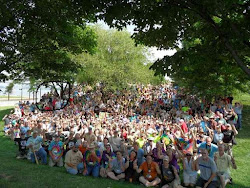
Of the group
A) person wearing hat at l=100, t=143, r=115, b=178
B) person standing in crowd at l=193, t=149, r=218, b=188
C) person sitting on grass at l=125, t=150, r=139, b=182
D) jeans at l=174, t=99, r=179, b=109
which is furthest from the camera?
jeans at l=174, t=99, r=179, b=109

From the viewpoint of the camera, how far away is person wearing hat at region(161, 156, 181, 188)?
7.59 meters

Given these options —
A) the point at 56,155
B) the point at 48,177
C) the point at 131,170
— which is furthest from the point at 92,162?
the point at 56,155

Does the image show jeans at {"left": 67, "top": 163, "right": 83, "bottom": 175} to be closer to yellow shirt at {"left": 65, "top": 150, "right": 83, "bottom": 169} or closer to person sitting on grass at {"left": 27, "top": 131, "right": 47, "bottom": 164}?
yellow shirt at {"left": 65, "top": 150, "right": 83, "bottom": 169}

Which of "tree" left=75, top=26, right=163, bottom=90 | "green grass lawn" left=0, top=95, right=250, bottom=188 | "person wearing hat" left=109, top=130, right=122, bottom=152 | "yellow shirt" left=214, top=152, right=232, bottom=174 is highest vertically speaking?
"tree" left=75, top=26, right=163, bottom=90

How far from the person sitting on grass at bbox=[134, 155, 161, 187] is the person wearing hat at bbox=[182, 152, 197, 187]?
779 millimetres

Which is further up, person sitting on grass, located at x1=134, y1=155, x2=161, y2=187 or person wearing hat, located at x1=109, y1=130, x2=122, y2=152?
person wearing hat, located at x1=109, y1=130, x2=122, y2=152

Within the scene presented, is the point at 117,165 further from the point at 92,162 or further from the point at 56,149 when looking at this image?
the point at 56,149

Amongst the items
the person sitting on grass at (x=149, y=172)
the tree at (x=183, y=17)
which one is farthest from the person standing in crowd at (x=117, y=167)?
the tree at (x=183, y=17)

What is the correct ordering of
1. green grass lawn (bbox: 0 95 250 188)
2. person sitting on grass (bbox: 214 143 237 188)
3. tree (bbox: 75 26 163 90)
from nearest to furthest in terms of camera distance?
green grass lawn (bbox: 0 95 250 188), person sitting on grass (bbox: 214 143 237 188), tree (bbox: 75 26 163 90)

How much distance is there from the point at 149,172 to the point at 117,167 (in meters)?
1.14

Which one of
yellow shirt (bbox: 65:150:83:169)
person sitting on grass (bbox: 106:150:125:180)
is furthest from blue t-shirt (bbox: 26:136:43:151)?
person sitting on grass (bbox: 106:150:125:180)

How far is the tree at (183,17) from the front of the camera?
17.9 ft

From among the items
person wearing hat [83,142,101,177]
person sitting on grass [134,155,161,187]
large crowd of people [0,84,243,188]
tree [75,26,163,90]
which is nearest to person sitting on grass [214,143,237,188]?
large crowd of people [0,84,243,188]

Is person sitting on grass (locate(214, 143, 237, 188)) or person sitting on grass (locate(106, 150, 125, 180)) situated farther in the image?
person sitting on grass (locate(106, 150, 125, 180))
